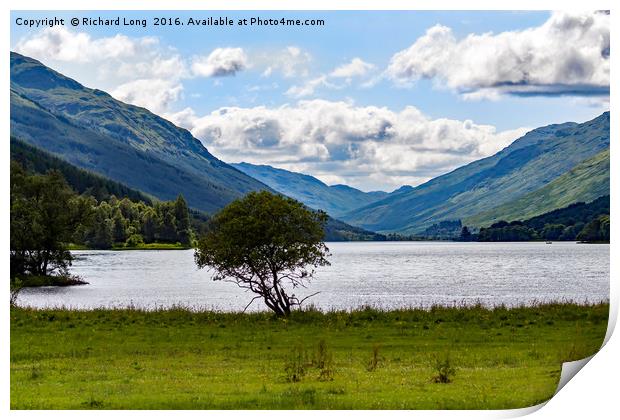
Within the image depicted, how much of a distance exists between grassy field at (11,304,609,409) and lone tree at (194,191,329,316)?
294cm

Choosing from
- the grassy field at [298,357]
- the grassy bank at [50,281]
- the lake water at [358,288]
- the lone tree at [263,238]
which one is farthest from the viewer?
the grassy bank at [50,281]

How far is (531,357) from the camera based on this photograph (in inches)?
1206

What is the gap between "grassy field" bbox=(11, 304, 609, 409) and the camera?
2344 centimetres

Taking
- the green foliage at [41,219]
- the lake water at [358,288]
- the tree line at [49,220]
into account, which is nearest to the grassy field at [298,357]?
the lake water at [358,288]

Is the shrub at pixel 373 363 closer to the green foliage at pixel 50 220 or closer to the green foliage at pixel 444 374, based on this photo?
the green foliage at pixel 444 374

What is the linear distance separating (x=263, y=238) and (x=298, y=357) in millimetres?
16165

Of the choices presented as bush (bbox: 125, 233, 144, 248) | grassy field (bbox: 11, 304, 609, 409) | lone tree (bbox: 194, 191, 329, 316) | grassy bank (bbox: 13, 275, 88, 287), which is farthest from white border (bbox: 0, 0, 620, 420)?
bush (bbox: 125, 233, 144, 248)

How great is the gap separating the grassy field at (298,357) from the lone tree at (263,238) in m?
2.94

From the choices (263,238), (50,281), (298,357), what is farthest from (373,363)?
(50,281)

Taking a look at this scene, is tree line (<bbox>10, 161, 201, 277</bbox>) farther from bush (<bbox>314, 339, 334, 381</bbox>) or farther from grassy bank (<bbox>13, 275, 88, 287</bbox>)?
bush (<bbox>314, 339, 334, 381</bbox>)

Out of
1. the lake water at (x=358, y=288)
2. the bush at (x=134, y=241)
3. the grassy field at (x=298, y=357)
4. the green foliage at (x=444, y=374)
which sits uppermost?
the bush at (x=134, y=241)

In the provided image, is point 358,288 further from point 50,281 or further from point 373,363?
point 373,363

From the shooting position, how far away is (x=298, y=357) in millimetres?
29156

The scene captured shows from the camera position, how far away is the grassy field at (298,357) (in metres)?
23.4
